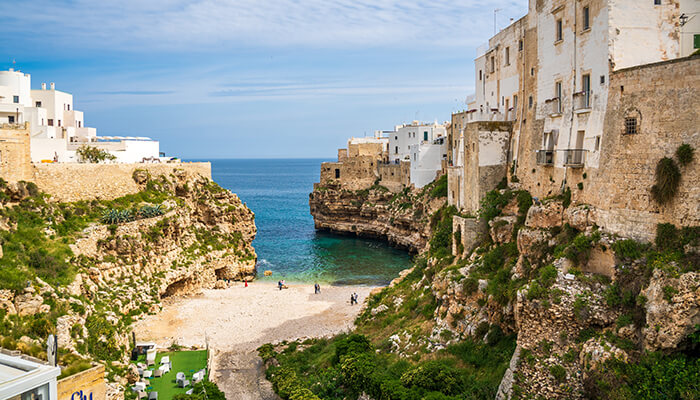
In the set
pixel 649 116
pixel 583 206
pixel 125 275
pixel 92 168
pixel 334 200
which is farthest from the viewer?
pixel 334 200

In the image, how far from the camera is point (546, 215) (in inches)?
781

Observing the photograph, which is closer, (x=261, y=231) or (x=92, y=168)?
(x=92, y=168)

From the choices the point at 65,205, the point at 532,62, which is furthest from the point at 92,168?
the point at 532,62

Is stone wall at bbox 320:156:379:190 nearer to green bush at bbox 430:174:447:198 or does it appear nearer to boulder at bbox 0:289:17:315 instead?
green bush at bbox 430:174:447:198

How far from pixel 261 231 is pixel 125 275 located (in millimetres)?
40911

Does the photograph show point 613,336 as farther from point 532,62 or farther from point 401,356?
point 532,62

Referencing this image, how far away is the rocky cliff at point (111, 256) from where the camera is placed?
71.9ft

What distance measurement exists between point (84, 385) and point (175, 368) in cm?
1218

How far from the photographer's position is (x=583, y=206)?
60.5 feet

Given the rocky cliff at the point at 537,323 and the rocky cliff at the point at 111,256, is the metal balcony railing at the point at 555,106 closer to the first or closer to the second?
the rocky cliff at the point at 537,323

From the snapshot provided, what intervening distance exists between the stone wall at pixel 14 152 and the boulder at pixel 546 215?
95.1 ft

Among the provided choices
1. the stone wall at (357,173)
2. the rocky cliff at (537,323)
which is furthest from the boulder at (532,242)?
the stone wall at (357,173)

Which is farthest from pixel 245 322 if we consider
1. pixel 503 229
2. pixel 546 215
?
pixel 546 215

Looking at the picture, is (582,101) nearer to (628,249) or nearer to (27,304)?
(628,249)
